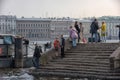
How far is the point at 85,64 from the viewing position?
23094 millimetres

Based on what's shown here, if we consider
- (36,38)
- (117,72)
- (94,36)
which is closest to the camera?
(117,72)

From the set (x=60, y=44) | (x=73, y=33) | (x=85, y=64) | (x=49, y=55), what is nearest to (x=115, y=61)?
(x=85, y=64)

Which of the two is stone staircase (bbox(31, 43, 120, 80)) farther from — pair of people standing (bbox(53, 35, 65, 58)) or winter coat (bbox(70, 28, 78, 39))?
winter coat (bbox(70, 28, 78, 39))

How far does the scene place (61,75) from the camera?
22703 millimetres

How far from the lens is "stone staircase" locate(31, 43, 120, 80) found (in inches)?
844

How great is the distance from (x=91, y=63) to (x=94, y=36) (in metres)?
5.96

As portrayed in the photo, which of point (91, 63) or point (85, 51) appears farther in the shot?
point (85, 51)

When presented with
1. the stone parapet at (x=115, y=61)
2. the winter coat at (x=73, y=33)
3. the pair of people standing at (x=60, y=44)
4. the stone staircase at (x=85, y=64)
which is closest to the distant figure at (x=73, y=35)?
the winter coat at (x=73, y=33)

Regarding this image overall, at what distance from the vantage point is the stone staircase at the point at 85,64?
2143 centimetres

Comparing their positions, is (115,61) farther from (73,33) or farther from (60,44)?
(73,33)

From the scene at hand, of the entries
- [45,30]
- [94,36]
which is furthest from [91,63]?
[45,30]

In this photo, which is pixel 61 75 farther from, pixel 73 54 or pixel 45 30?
pixel 45 30

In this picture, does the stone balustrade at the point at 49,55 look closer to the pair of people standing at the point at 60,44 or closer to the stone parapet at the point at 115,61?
the pair of people standing at the point at 60,44

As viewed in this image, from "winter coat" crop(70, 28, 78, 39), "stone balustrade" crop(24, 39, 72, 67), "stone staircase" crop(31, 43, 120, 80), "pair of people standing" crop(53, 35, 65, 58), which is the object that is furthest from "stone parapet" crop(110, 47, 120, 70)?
"winter coat" crop(70, 28, 78, 39)
